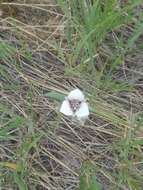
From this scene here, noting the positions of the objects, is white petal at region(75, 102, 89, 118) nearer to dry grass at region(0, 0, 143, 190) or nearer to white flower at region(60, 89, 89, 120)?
white flower at region(60, 89, 89, 120)

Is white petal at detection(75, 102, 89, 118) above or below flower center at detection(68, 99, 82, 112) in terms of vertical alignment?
below

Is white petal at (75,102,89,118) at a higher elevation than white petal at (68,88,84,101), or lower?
lower

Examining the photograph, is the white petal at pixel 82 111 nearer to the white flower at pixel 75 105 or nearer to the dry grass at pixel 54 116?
the white flower at pixel 75 105

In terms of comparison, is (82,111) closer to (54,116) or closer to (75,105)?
(75,105)

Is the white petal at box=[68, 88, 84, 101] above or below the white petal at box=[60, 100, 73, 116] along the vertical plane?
above

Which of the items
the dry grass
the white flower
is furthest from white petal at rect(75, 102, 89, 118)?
the dry grass
